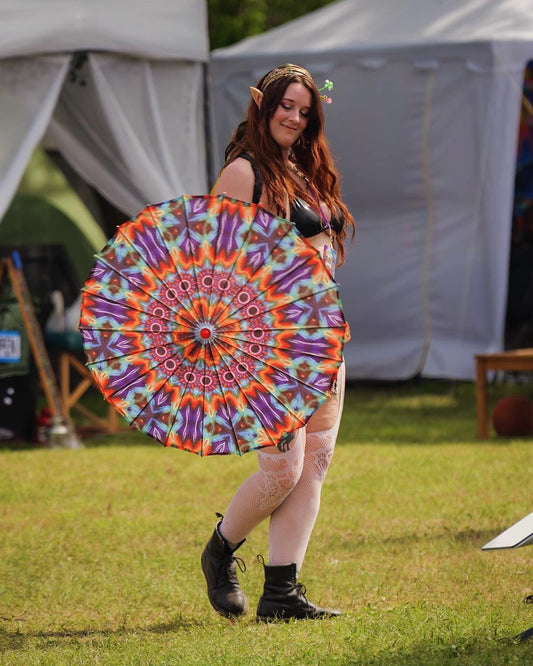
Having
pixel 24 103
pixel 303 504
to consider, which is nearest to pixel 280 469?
pixel 303 504

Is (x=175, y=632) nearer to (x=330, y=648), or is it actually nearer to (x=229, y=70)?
(x=330, y=648)

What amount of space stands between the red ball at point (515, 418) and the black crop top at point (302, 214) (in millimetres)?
4252

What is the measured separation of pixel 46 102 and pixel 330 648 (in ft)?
16.7

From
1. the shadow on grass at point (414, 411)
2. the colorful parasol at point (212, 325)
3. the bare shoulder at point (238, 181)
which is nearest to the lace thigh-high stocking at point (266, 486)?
the colorful parasol at point (212, 325)

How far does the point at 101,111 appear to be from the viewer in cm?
831

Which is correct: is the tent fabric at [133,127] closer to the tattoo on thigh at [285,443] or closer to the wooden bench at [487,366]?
the wooden bench at [487,366]

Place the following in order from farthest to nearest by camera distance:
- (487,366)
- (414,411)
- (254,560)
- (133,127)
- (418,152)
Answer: (418,152) → (414,411) → (133,127) → (487,366) → (254,560)

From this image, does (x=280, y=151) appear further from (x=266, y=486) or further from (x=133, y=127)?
(x=133, y=127)

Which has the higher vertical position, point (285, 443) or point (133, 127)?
point (133, 127)

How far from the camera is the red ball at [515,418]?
7.90 meters

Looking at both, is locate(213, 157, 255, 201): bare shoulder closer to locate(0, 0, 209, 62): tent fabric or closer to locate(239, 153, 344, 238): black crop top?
locate(239, 153, 344, 238): black crop top

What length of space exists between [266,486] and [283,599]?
1.18ft

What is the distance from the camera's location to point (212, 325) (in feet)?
12.0

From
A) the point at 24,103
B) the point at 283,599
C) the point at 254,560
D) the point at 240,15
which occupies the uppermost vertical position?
the point at 240,15
